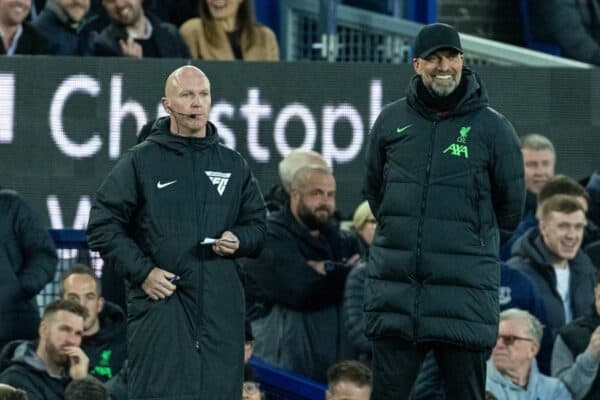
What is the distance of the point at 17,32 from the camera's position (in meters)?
13.9

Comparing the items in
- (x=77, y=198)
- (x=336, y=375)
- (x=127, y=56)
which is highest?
(x=127, y=56)

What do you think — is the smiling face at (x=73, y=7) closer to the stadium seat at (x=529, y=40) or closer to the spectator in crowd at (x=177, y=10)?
the spectator in crowd at (x=177, y=10)

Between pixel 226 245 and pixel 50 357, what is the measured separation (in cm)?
256

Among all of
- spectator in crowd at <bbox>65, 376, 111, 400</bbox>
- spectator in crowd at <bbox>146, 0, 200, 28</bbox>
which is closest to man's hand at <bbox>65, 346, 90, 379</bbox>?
spectator in crowd at <bbox>65, 376, 111, 400</bbox>

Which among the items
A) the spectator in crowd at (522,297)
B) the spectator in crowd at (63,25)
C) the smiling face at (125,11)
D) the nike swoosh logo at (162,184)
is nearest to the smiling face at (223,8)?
the smiling face at (125,11)

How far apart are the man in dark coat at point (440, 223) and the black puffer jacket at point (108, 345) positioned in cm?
295

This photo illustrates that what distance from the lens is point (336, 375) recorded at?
1099cm

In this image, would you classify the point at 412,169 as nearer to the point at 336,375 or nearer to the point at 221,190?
the point at 221,190

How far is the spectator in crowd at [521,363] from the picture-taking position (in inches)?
449

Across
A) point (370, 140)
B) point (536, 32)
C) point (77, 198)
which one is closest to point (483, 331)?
point (370, 140)

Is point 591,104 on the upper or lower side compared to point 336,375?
upper

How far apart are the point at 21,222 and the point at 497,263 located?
3.95 m

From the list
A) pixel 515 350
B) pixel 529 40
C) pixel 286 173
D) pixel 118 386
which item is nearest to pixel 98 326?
pixel 118 386

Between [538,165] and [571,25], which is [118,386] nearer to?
[538,165]
